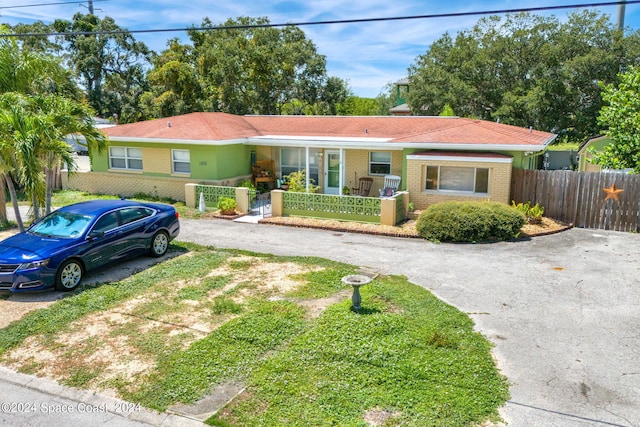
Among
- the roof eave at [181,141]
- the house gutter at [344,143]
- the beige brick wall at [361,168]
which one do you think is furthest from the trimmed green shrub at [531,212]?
the roof eave at [181,141]

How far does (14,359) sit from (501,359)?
7678mm

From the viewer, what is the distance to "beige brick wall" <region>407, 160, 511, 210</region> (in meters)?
17.6

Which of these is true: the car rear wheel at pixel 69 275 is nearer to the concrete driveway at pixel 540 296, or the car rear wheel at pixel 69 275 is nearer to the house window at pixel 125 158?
the concrete driveway at pixel 540 296

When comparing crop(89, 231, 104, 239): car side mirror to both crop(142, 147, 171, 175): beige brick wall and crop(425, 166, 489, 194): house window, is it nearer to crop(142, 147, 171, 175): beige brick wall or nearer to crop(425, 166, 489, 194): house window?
crop(142, 147, 171, 175): beige brick wall

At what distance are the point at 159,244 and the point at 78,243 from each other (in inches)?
104

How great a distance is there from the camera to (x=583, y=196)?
17.2 metres

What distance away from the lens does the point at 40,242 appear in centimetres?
1097

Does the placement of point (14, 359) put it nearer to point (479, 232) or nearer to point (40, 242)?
point (40, 242)

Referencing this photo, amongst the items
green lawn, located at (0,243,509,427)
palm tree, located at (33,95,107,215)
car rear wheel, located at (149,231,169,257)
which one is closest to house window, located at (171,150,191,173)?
palm tree, located at (33,95,107,215)

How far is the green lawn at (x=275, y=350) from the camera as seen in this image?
6523 millimetres

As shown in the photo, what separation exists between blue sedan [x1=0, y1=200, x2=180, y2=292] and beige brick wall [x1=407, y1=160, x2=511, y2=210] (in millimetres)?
9172

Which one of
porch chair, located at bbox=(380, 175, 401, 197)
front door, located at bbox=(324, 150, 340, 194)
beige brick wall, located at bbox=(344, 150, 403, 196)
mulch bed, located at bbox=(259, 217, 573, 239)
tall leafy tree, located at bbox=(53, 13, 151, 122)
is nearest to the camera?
mulch bed, located at bbox=(259, 217, 573, 239)

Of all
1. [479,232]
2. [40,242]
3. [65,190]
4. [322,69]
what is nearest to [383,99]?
[322,69]

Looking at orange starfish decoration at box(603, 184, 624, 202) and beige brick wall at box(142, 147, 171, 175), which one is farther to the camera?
beige brick wall at box(142, 147, 171, 175)
